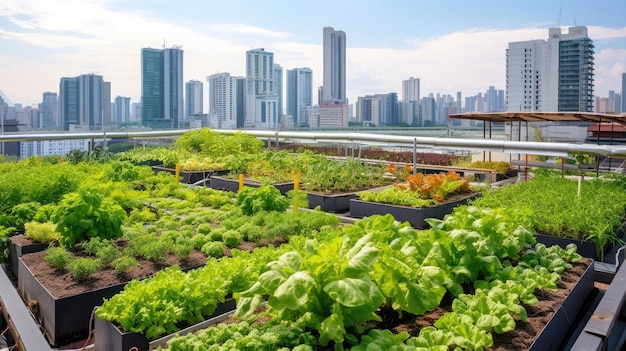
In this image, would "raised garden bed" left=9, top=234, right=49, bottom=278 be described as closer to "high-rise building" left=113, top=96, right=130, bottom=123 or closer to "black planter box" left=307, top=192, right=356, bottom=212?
"black planter box" left=307, top=192, right=356, bottom=212

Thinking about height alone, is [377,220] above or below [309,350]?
above

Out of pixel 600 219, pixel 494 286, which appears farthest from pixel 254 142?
pixel 494 286

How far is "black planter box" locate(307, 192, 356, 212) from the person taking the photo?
8.48m

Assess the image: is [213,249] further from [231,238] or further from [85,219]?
[85,219]

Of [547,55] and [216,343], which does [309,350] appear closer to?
[216,343]

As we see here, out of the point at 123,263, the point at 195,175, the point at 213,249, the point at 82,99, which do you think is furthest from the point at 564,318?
the point at 82,99

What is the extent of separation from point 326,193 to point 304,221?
109 inches

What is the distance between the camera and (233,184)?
10281mm

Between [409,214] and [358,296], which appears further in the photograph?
[409,214]

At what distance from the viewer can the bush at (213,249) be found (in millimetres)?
5219

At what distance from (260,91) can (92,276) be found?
32273mm

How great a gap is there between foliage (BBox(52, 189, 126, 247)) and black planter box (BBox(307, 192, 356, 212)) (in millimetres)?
3676

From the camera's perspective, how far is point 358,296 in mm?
2459

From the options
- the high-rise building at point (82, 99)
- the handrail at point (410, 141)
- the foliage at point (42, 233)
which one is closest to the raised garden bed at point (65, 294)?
the foliage at point (42, 233)
